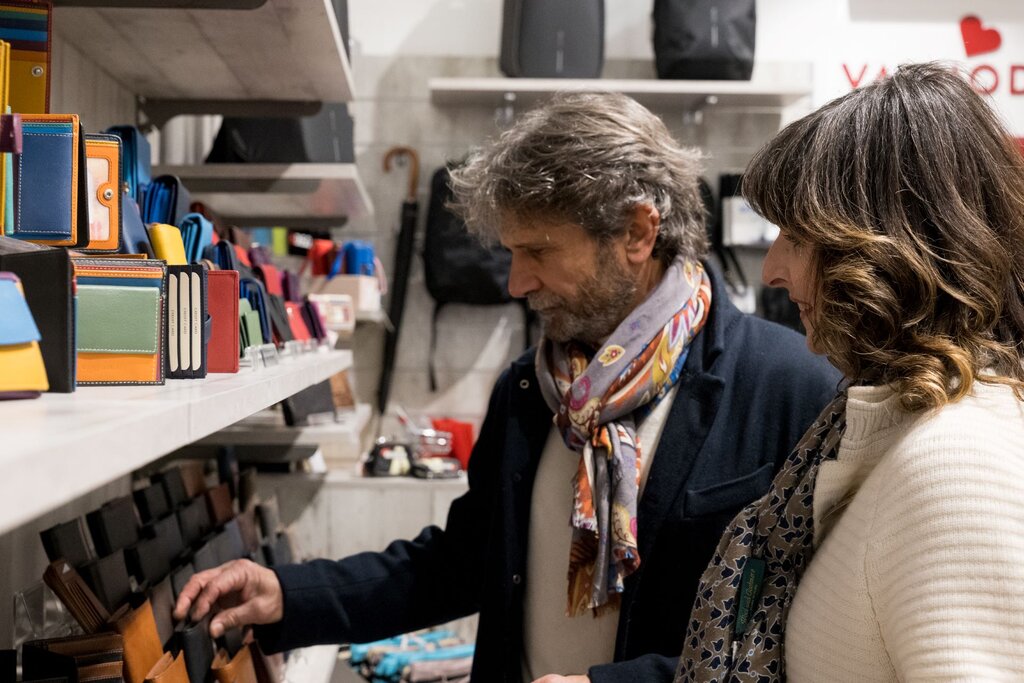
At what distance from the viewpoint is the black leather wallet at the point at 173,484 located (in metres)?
1.79

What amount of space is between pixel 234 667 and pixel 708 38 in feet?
11.1

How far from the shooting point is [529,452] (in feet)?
5.94

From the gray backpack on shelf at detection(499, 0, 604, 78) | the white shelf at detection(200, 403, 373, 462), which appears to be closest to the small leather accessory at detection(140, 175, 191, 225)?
the white shelf at detection(200, 403, 373, 462)

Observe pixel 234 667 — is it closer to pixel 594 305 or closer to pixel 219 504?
pixel 219 504

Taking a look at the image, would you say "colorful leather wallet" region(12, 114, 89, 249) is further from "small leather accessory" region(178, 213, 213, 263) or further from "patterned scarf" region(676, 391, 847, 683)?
"patterned scarf" region(676, 391, 847, 683)

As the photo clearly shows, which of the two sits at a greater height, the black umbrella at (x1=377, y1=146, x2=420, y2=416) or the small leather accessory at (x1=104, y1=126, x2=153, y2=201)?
the small leather accessory at (x1=104, y1=126, x2=153, y2=201)

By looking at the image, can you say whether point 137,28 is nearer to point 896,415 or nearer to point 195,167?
point 195,167

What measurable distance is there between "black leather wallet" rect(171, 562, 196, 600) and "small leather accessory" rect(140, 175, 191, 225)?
0.55 m

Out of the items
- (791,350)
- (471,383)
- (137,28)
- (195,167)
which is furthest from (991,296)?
(471,383)

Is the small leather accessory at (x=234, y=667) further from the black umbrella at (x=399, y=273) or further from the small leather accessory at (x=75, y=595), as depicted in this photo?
the black umbrella at (x=399, y=273)

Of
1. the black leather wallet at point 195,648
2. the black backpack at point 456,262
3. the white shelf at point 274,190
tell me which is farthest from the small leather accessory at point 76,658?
the black backpack at point 456,262

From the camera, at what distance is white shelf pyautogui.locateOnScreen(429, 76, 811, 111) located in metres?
4.15

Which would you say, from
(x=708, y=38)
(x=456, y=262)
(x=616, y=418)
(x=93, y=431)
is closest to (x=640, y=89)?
(x=708, y=38)

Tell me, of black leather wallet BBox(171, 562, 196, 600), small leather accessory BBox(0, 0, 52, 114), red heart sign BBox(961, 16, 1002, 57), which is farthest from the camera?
red heart sign BBox(961, 16, 1002, 57)
